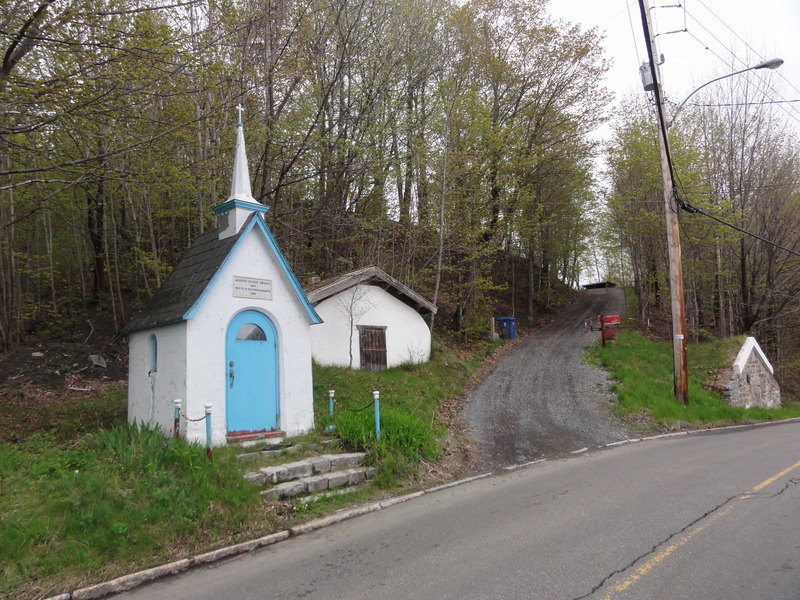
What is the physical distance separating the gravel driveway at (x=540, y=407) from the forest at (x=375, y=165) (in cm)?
421

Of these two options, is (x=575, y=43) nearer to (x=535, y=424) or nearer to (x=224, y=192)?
(x=224, y=192)

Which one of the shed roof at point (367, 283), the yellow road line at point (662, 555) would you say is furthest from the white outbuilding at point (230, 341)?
the yellow road line at point (662, 555)

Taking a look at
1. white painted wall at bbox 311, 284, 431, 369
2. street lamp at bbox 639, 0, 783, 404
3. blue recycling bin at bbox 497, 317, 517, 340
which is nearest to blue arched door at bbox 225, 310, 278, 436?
white painted wall at bbox 311, 284, 431, 369

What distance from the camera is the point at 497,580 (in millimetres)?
4668

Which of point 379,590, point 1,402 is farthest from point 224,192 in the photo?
point 379,590

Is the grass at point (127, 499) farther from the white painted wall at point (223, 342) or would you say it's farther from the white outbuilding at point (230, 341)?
the white outbuilding at point (230, 341)

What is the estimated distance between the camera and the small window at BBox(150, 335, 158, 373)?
29.0 feet

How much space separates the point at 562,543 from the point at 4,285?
19.4 meters

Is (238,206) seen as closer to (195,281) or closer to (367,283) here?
(195,281)

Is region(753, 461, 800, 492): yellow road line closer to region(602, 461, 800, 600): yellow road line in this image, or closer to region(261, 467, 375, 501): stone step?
region(602, 461, 800, 600): yellow road line

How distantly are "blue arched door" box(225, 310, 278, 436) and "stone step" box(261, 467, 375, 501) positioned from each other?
172 cm

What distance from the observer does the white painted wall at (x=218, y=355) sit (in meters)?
8.07

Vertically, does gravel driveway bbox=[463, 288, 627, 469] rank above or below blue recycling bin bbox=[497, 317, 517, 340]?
below

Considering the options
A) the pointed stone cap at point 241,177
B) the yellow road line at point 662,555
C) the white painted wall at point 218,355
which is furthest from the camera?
the pointed stone cap at point 241,177
